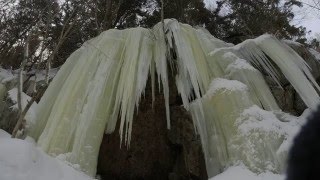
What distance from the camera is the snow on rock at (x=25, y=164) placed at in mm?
2850

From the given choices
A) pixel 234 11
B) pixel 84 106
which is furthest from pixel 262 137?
pixel 234 11

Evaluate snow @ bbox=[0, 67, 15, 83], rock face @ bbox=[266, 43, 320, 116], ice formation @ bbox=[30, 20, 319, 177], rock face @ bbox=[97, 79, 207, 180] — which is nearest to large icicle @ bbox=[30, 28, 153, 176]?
ice formation @ bbox=[30, 20, 319, 177]

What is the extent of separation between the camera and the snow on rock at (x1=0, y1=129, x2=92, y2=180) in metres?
2.85

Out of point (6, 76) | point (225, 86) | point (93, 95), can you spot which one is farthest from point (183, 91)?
point (6, 76)

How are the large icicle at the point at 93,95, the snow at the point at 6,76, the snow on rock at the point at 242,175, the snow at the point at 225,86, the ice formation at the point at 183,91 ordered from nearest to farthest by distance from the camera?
the snow on rock at the point at 242,175
the ice formation at the point at 183,91
the large icicle at the point at 93,95
the snow at the point at 225,86
the snow at the point at 6,76

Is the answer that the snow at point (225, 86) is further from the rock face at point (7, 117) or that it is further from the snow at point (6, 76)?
the snow at point (6, 76)

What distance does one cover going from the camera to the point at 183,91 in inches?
181

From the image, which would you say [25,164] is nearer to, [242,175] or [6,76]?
[242,175]

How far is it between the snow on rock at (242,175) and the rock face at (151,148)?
1.04 meters

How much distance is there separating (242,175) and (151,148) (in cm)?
149

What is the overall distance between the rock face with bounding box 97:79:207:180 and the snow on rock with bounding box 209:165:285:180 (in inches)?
41.1

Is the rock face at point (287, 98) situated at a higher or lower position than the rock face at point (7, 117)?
higher

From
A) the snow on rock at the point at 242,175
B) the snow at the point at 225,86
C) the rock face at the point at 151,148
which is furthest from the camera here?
the rock face at the point at 151,148

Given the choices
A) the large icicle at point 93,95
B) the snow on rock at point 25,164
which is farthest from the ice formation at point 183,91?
the snow on rock at point 25,164
